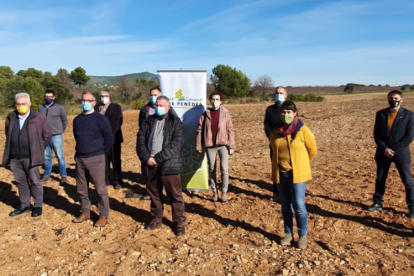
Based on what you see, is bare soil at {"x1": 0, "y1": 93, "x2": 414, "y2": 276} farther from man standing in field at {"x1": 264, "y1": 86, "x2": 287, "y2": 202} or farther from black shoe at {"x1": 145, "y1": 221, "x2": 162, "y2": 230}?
man standing in field at {"x1": 264, "y1": 86, "x2": 287, "y2": 202}

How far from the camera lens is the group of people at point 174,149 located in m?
3.76

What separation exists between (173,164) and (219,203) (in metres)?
1.77

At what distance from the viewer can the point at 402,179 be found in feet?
15.6

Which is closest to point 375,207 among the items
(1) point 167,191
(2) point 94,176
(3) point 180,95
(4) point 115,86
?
(1) point 167,191

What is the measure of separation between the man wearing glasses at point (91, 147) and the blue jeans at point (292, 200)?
2.67m

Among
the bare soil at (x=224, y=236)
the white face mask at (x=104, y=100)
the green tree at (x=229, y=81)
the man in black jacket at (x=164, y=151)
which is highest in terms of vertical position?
the green tree at (x=229, y=81)

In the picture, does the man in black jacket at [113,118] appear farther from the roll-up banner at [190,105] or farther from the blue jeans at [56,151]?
the blue jeans at [56,151]

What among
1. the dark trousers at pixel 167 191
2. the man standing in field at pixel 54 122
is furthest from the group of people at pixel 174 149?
the man standing in field at pixel 54 122

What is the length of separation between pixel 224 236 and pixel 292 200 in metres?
1.21

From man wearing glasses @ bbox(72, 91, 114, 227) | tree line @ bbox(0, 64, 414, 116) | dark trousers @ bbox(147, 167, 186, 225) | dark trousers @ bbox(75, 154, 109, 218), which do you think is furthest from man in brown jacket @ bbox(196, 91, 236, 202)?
tree line @ bbox(0, 64, 414, 116)

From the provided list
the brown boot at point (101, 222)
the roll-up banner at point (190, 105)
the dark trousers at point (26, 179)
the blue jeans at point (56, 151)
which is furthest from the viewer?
the blue jeans at point (56, 151)

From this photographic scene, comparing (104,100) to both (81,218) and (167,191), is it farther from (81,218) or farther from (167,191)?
(167,191)

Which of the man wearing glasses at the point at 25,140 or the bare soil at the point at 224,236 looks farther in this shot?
the man wearing glasses at the point at 25,140

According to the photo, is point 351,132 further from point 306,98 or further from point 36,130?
point 306,98
